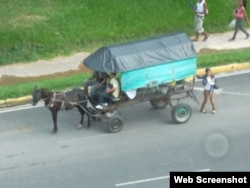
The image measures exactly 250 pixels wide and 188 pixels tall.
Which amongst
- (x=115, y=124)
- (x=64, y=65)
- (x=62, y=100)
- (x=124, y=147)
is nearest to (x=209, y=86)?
(x=115, y=124)

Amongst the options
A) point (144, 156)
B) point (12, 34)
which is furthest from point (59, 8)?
point (144, 156)

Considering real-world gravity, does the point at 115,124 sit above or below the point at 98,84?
below

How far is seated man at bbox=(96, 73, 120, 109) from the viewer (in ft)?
53.6

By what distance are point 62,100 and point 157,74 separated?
231cm

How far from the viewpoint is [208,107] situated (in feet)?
59.6

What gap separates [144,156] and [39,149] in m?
2.45

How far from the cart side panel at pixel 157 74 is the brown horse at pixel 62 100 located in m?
1.08

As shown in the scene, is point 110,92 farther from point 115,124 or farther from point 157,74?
point 157,74

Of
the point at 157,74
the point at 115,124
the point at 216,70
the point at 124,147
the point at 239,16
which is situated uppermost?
the point at 239,16

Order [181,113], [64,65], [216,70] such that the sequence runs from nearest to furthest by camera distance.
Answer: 1. [181,113]
2. [216,70]
3. [64,65]

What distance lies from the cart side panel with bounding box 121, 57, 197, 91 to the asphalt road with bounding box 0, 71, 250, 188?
1193 mm

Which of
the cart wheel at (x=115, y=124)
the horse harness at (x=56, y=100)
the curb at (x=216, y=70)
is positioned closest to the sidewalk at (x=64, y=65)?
the curb at (x=216, y=70)

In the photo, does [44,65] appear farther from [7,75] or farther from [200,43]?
[200,43]

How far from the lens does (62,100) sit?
16641 millimetres
